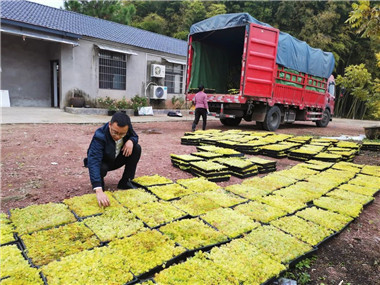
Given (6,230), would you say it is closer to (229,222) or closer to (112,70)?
(229,222)

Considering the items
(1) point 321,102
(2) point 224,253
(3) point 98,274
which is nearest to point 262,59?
(1) point 321,102

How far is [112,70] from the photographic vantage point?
13.4 meters

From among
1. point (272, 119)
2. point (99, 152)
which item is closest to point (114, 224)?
point (99, 152)

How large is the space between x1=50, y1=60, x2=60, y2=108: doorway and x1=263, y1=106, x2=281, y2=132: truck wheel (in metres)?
9.59

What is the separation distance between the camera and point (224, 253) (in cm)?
198

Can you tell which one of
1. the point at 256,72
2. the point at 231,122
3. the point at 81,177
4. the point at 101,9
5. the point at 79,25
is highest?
the point at 101,9

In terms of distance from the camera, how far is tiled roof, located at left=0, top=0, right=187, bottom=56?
434 inches

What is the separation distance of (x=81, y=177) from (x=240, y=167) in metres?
2.32

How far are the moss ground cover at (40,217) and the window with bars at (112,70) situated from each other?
1137 centimetres

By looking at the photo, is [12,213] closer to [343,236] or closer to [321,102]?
[343,236]

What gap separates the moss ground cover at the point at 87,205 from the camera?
2.47 m

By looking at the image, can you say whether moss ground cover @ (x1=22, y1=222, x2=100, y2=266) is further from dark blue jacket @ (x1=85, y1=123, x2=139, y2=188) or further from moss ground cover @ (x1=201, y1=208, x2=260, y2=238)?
moss ground cover @ (x1=201, y1=208, x2=260, y2=238)

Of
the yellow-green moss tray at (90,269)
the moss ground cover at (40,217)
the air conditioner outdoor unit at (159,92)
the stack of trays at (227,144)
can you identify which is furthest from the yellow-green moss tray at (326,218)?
the air conditioner outdoor unit at (159,92)

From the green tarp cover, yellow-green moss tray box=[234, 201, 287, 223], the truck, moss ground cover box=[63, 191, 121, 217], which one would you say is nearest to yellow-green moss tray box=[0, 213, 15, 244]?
moss ground cover box=[63, 191, 121, 217]
